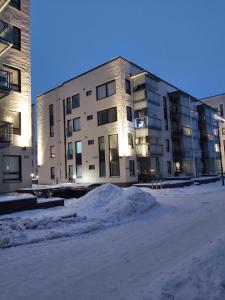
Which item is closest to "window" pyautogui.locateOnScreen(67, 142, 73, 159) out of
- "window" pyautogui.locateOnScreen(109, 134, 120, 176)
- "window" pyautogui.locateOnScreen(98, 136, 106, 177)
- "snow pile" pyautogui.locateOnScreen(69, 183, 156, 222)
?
"window" pyautogui.locateOnScreen(98, 136, 106, 177)

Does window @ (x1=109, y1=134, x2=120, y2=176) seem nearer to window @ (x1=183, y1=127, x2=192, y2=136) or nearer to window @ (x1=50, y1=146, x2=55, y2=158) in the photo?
window @ (x1=50, y1=146, x2=55, y2=158)

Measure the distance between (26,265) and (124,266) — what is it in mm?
2180

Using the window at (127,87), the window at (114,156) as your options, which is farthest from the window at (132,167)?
the window at (127,87)

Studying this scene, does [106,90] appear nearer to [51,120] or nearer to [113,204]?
[51,120]

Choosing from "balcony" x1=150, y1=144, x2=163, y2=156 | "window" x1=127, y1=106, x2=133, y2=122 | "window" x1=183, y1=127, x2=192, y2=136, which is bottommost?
"balcony" x1=150, y1=144, x2=163, y2=156

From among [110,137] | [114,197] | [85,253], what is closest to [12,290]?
[85,253]

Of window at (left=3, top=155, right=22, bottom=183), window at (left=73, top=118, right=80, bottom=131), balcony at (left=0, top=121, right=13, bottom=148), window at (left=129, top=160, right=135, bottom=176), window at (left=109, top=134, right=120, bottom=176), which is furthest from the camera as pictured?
window at (left=73, top=118, right=80, bottom=131)

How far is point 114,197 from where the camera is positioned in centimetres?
1270

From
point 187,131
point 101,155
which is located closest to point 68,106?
point 101,155

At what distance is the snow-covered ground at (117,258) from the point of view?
4289 millimetres

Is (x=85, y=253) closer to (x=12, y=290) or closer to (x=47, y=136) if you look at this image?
(x=12, y=290)

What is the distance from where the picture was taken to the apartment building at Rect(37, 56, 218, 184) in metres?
31.0

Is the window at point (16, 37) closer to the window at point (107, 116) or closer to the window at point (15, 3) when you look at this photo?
the window at point (15, 3)

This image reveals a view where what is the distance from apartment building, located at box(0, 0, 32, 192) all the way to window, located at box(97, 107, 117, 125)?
1288 centimetres
